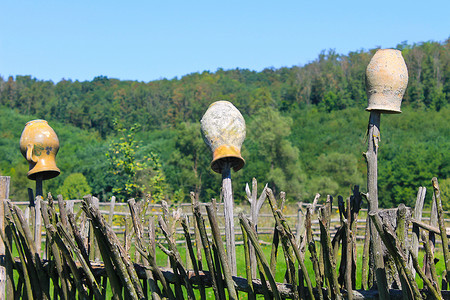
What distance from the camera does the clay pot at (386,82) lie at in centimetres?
274

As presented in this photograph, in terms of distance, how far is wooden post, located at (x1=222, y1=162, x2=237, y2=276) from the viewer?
9.77ft

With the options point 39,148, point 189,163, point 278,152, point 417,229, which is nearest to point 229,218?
point 417,229

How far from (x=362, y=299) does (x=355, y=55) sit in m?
65.7

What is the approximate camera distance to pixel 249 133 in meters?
33.3

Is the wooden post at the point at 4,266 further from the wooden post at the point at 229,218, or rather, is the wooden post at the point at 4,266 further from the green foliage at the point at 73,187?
the green foliage at the point at 73,187

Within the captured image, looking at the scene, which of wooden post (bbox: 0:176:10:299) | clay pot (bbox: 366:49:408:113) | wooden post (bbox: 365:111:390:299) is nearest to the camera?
wooden post (bbox: 365:111:390:299)

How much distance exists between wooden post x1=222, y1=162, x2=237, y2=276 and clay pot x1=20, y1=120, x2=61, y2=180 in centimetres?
175

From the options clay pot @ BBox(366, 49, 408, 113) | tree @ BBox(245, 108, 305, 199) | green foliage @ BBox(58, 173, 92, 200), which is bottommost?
green foliage @ BBox(58, 173, 92, 200)

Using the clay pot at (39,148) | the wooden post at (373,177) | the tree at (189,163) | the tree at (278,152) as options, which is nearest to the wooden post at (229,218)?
the wooden post at (373,177)

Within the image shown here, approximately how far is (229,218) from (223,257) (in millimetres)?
498

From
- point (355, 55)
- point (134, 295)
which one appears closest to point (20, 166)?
point (134, 295)

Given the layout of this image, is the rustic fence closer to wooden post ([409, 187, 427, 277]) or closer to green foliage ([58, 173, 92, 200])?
wooden post ([409, 187, 427, 277])

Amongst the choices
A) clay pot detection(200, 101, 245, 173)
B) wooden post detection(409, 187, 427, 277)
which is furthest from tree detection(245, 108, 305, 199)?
wooden post detection(409, 187, 427, 277)

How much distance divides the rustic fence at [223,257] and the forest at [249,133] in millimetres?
5074
